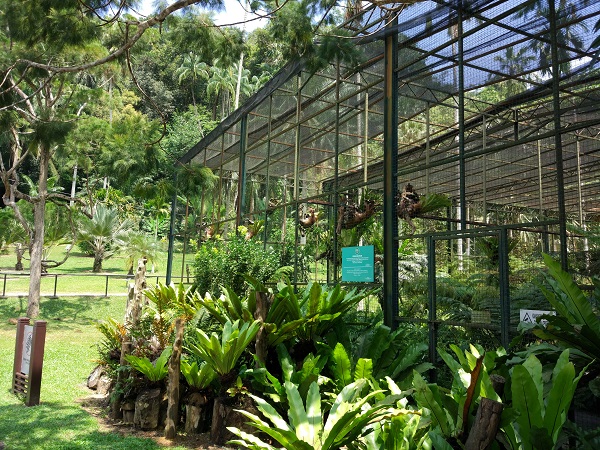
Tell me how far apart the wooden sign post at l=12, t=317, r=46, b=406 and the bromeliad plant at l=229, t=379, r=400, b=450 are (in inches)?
131

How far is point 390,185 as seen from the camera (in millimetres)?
6625

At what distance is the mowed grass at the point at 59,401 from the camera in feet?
15.8

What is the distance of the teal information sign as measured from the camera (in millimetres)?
6965

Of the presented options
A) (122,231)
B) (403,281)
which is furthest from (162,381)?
(122,231)

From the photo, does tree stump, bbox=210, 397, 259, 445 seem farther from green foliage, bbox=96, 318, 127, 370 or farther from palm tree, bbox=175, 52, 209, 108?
palm tree, bbox=175, 52, 209, 108

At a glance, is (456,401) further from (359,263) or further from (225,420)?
(359,263)

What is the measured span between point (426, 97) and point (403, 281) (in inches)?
147

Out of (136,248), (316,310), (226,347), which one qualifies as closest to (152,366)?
(226,347)

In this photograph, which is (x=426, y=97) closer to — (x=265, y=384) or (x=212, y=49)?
(x=212, y=49)

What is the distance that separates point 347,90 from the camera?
8.96m

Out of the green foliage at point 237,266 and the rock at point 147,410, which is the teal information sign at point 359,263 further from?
the rock at point 147,410

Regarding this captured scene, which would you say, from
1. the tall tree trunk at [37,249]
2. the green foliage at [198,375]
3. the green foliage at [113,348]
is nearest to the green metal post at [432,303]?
the green foliage at [198,375]

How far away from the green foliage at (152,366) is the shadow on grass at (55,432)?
2.29 ft

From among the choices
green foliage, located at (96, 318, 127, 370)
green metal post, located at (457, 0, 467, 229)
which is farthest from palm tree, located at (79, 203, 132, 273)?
green metal post, located at (457, 0, 467, 229)
